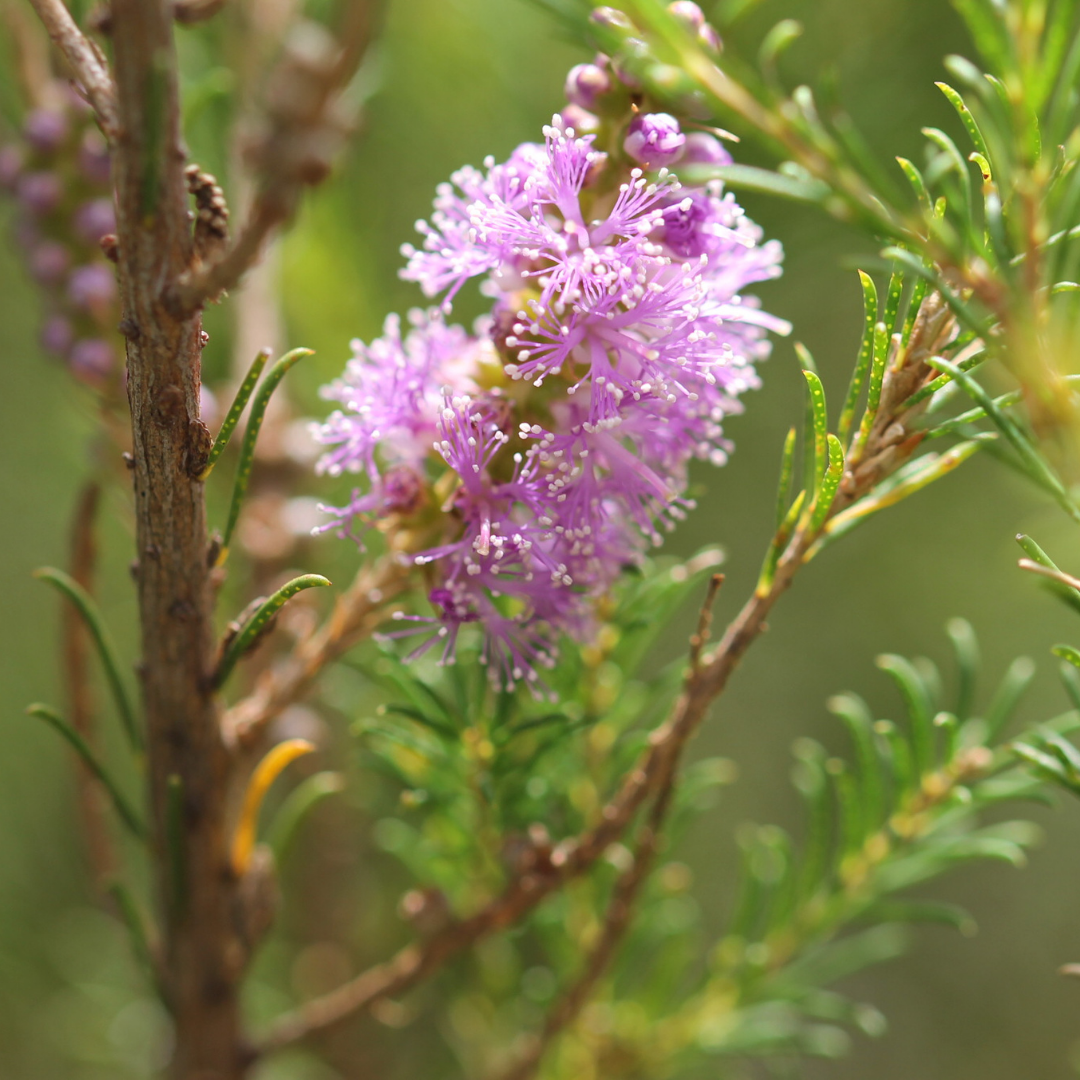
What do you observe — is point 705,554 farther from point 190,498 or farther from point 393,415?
point 190,498

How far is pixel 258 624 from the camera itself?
23.4 inches

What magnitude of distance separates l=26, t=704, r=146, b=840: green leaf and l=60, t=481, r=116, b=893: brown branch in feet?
0.20

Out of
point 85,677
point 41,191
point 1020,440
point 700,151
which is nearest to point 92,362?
point 41,191

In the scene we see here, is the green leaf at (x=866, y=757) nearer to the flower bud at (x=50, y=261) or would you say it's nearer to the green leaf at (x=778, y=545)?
the green leaf at (x=778, y=545)

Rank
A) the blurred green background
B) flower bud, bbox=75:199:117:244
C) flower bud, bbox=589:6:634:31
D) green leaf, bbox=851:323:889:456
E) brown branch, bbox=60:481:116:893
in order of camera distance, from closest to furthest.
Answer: flower bud, bbox=589:6:634:31
green leaf, bbox=851:323:889:456
brown branch, bbox=60:481:116:893
flower bud, bbox=75:199:117:244
the blurred green background

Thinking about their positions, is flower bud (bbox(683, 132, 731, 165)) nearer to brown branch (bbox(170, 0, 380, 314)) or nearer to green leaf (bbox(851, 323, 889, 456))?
green leaf (bbox(851, 323, 889, 456))

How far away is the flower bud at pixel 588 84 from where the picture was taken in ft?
2.03

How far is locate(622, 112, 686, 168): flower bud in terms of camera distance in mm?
595

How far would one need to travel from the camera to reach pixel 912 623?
1.84m

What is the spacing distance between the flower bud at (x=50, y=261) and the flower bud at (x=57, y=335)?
39 millimetres

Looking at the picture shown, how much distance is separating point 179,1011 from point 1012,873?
1.77m

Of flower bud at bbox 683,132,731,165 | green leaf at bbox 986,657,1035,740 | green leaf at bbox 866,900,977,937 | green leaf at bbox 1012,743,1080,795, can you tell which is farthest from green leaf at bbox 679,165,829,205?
green leaf at bbox 866,900,977,937

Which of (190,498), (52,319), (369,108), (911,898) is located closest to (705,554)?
(190,498)

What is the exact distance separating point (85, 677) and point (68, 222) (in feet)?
1.52
